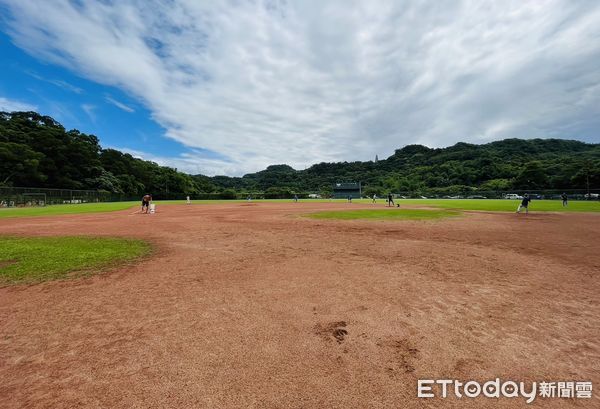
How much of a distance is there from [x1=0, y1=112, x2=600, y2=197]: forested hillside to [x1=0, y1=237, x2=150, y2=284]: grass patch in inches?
2256

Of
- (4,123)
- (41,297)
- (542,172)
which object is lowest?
(41,297)

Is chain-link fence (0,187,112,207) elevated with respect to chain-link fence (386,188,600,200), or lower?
lower

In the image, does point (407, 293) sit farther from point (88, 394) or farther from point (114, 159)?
point (114, 159)

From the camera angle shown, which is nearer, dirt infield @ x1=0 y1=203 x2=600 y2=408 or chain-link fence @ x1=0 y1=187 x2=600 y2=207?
dirt infield @ x1=0 y1=203 x2=600 y2=408

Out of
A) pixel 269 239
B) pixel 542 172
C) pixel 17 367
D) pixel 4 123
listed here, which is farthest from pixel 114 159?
pixel 542 172

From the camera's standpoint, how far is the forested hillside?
189 ft

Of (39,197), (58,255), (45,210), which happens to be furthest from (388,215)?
(39,197)

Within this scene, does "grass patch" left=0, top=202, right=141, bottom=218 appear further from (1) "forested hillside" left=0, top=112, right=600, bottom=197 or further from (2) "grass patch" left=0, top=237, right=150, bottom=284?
(1) "forested hillside" left=0, top=112, right=600, bottom=197

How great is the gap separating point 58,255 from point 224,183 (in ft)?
522

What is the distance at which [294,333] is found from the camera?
12.5ft

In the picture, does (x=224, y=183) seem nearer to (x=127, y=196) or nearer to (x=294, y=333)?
(x=127, y=196)

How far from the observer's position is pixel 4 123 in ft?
197

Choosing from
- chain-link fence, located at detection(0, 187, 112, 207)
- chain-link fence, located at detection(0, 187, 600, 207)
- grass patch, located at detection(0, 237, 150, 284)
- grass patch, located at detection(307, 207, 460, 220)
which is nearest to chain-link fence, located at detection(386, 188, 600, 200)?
chain-link fence, located at detection(0, 187, 600, 207)

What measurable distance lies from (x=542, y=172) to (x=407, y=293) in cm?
9978
